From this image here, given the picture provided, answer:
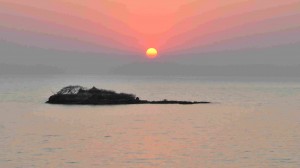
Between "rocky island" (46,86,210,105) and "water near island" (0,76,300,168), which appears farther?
"rocky island" (46,86,210,105)

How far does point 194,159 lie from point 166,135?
17382mm

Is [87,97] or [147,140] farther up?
[87,97]

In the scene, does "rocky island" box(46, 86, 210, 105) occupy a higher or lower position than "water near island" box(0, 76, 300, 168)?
higher

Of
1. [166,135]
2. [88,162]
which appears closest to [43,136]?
[166,135]

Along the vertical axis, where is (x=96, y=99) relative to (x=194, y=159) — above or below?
above

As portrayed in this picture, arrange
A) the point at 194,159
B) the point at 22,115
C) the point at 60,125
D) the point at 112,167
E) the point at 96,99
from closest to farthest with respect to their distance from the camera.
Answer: the point at 112,167
the point at 194,159
the point at 60,125
the point at 22,115
the point at 96,99

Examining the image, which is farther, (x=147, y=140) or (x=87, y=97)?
(x=87, y=97)

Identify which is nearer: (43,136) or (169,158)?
(169,158)

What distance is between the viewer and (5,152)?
46.3 meters

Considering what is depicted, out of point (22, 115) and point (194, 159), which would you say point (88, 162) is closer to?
point (194, 159)

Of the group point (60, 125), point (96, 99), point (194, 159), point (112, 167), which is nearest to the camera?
point (112, 167)

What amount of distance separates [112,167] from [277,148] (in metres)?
18.5

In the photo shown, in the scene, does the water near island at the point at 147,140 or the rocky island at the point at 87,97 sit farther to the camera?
the rocky island at the point at 87,97

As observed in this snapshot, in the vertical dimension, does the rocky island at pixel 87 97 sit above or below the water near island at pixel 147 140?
above
